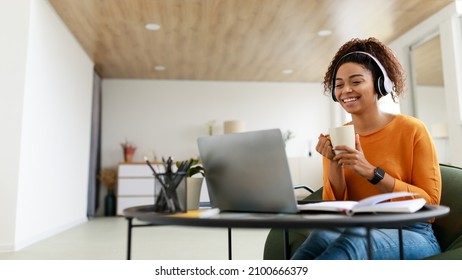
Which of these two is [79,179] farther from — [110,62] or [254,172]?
[254,172]

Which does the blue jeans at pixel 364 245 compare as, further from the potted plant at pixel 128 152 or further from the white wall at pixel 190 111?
the white wall at pixel 190 111

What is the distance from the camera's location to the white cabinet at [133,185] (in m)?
5.26

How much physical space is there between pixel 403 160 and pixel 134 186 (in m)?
4.64

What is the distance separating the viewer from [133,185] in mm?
5293

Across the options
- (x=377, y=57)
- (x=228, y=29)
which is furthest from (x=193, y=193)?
(x=228, y=29)

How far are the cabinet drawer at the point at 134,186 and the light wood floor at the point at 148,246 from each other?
1.54 metres

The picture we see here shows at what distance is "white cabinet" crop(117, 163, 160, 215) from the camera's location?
17.3 feet

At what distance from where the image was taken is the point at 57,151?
3.63 meters

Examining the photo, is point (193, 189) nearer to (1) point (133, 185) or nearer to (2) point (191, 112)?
(1) point (133, 185)

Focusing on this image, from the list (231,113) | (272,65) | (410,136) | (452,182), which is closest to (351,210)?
(410,136)

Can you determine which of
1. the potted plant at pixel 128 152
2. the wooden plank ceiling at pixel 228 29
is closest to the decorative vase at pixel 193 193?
the wooden plank ceiling at pixel 228 29
